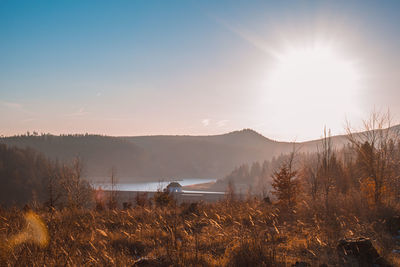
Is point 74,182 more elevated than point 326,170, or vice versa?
point 326,170

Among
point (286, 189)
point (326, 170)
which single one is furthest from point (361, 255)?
point (286, 189)

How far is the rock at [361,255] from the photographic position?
5.77 m

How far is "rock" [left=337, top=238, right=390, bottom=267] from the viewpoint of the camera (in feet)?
18.9

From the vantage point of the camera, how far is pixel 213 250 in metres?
6.92

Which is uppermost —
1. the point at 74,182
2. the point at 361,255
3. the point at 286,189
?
the point at 361,255

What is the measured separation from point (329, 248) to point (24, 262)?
632 centimetres

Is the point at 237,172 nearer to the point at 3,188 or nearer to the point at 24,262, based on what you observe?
the point at 3,188

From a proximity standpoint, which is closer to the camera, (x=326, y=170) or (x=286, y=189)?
(x=326, y=170)

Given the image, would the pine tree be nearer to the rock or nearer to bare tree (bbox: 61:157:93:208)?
bare tree (bbox: 61:157:93:208)

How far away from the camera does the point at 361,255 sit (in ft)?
19.3

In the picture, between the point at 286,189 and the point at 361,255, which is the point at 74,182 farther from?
the point at 361,255

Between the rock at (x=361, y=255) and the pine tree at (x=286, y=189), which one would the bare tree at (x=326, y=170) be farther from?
the rock at (x=361, y=255)

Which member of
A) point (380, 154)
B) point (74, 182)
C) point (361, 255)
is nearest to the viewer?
point (361, 255)

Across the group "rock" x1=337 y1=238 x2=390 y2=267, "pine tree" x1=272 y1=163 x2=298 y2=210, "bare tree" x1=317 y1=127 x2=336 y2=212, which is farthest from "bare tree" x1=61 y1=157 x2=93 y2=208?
"rock" x1=337 y1=238 x2=390 y2=267
